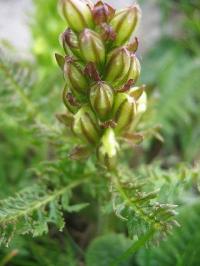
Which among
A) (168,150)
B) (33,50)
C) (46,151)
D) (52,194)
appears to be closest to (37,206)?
(52,194)

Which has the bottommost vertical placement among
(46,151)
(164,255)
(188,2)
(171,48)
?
(164,255)

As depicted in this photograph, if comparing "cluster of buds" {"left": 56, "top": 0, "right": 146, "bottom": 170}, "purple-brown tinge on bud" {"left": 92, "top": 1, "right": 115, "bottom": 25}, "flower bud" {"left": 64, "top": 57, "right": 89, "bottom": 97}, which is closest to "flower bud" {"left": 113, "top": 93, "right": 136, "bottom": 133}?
"cluster of buds" {"left": 56, "top": 0, "right": 146, "bottom": 170}

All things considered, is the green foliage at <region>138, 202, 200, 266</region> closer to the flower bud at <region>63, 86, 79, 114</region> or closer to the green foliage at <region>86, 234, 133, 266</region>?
the green foliage at <region>86, 234, 133, 266</region>

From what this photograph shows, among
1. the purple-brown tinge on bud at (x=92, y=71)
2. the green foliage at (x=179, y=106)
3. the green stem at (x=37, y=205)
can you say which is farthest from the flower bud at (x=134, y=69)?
the green foliage at (x=179, y=106)

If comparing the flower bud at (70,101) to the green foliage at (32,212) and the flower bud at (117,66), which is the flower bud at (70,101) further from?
the green foliage at (32,212)

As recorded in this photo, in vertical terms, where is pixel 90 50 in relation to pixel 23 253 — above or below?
above

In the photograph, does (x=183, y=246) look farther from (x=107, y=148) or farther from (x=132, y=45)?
(x=132, y=45)

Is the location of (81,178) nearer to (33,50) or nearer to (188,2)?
(33,50)
